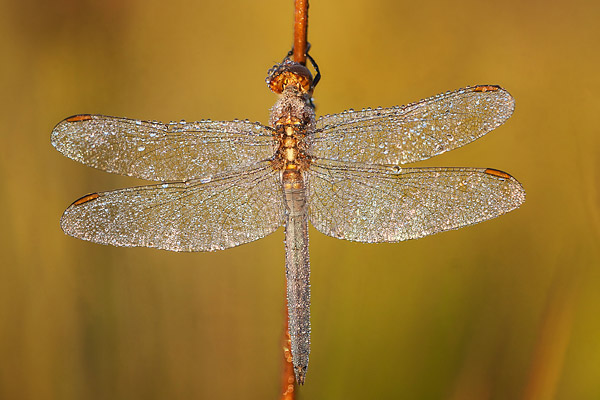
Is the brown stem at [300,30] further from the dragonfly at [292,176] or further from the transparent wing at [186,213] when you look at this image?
the transparent wing at [186,213]

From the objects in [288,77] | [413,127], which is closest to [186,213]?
[288,77]

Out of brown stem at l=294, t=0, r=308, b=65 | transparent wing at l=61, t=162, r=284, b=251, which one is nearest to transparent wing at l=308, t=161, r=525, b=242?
transparent wing at l=61, t=162, r=284, b=251

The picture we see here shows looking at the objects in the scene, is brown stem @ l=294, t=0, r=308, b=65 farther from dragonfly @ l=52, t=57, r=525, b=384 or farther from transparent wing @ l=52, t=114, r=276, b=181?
transparent wing @ l=52, t=114, r=276, b=181

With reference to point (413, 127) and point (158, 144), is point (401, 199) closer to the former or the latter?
point (413, 127)

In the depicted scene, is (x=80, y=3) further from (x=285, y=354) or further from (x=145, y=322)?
(x=285, y=354)

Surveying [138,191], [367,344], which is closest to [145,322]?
[138,191]

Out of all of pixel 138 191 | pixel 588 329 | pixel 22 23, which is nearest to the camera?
pixel 588 329

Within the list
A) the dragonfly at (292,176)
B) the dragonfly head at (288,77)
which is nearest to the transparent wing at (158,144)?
the dragonfly at (292,176)
